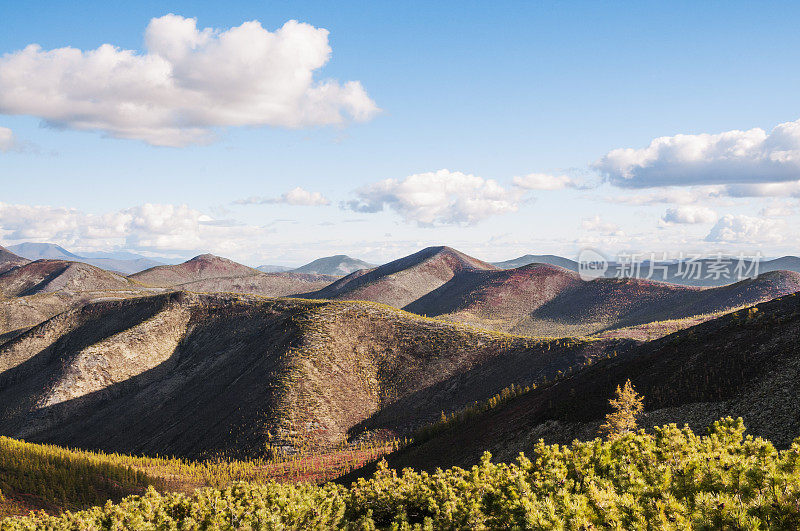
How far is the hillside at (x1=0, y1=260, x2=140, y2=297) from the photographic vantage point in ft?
498

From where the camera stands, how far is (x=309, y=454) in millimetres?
39688

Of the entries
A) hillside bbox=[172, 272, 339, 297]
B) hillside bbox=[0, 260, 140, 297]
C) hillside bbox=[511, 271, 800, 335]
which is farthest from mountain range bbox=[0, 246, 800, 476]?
hillside bbox=[172, 272, 339, 297]

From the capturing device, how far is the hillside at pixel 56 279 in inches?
5974

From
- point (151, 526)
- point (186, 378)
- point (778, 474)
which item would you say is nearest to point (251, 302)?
point (186, 378)

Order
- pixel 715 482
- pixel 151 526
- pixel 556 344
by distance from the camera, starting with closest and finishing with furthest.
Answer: pixel 715 482
pixel 151 526
pixel 556 344

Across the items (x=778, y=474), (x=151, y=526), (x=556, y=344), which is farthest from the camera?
(x=556, y=344)

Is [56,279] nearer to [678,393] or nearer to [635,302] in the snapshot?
[635,302]

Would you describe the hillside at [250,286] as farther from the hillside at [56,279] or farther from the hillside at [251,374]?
the hillside at [251,374]

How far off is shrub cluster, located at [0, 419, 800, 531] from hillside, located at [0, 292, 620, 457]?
2824 cm

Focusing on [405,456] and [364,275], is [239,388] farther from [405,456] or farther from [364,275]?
[364,275]

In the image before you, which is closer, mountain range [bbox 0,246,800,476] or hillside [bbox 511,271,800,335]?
mountain range [bbox 0,246,800,476]

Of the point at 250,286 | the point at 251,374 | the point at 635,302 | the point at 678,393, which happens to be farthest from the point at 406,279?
the point at 678,393

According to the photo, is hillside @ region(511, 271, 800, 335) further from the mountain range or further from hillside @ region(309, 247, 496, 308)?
hillside @ region(309, 247, 496, 308)

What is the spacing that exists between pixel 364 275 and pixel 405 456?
501 feet
